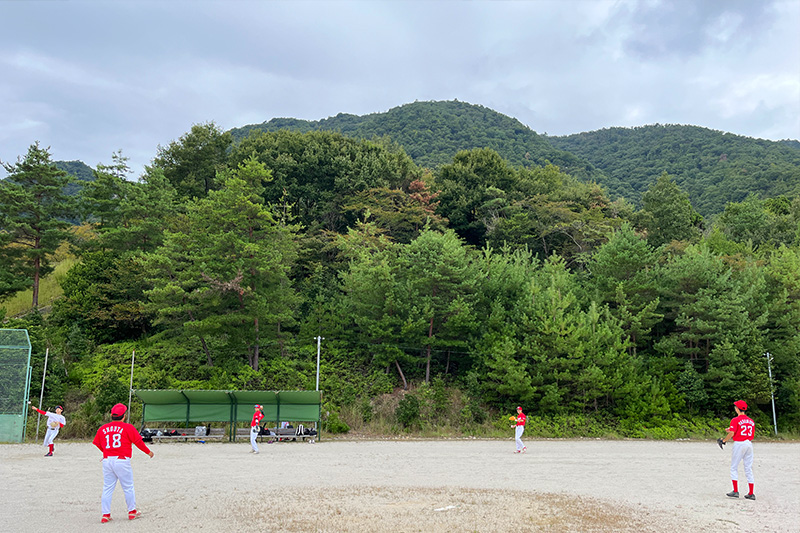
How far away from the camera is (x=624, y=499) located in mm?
10359

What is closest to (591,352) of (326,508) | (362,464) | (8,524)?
(362,464)

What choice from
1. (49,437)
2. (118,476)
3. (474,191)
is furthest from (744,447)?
(474,191)

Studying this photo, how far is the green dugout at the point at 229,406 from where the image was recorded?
22.1 metres

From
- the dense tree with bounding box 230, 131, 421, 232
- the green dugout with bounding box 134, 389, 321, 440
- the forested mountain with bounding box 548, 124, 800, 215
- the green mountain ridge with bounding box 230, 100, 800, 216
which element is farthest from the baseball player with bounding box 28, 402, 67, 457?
the forested mountain with bounding box 548, 124, 800, 215

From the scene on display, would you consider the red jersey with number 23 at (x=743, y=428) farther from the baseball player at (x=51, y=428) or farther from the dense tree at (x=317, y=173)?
the dense tree at (x=317, y=173)

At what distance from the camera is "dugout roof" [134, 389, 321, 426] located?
2211 cm

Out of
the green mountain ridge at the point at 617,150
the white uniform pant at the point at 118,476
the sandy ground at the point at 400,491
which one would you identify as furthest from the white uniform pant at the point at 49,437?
the green mountain ridge at the point at 617,150

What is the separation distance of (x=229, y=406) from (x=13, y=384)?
781 cm

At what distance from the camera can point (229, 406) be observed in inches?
888

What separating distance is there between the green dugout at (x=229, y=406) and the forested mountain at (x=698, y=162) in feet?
207

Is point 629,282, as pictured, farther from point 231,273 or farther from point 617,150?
point 617,150

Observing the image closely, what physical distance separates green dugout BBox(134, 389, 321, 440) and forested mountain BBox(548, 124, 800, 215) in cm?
6312

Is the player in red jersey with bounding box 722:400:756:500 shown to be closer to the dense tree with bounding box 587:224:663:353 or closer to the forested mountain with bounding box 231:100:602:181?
the dense tree with bounding box 587:224:663:353

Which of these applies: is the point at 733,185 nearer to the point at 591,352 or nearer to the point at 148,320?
the point at 591,352
